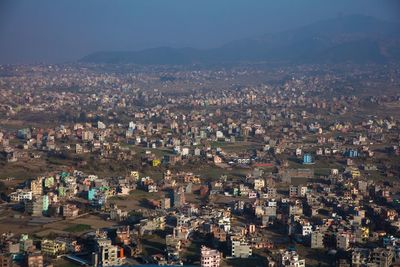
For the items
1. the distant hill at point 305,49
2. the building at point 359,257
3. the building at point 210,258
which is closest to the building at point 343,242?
the building at point 359,257

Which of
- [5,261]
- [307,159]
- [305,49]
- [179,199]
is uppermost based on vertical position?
[305,49]

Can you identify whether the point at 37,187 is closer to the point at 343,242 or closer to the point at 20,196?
the point at 20,196

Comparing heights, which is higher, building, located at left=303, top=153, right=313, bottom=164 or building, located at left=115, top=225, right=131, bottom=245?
building, located at left=115, top=225, right=131, bottom=245

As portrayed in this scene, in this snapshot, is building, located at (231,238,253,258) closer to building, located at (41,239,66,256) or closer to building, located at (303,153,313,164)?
building, located at (41,239,66,256)

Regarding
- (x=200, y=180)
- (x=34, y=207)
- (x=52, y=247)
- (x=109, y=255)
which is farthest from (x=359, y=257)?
(x=200, y=180)

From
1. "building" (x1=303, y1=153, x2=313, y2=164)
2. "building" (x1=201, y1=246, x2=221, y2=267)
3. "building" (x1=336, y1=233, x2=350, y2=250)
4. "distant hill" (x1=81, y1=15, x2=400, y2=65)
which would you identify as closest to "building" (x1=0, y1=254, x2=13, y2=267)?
"building" (x1=201, y1=246, x2=221, y2=267)

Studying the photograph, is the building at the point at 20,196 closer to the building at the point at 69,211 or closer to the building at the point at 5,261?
the building at the point at 69,211

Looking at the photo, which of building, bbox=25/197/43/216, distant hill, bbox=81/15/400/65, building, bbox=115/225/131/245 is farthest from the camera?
distant hill, bbox=81/15/400/65

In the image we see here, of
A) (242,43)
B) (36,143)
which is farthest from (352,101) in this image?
(242,43)

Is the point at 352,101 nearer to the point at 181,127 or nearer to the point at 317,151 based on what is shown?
the point at 181,127
